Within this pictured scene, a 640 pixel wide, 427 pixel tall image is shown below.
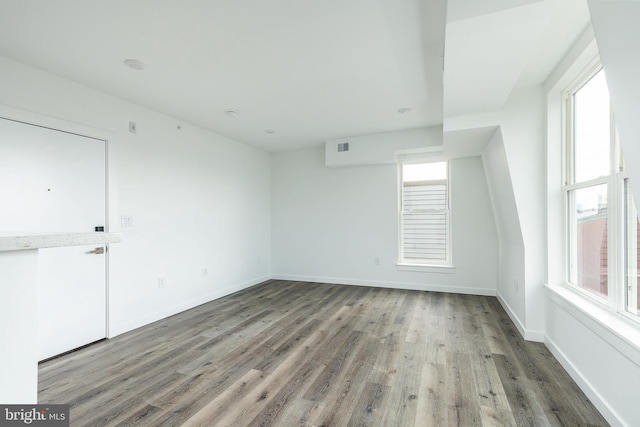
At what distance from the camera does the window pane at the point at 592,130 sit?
206 cm

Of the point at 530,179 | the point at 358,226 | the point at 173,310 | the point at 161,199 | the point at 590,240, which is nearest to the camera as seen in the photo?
→ the point at 590,240

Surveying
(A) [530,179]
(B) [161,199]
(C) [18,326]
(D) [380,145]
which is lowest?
(C) [18,326]

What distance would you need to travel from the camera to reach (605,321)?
1849 mm

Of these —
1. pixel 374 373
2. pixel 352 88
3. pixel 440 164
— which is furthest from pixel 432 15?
pixel 440 164

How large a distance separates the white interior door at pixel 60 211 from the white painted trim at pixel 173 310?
0.48 ft

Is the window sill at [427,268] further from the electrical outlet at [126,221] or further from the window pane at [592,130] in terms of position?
the electrical outlet at [126,221]

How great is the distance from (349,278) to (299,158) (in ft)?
8.23

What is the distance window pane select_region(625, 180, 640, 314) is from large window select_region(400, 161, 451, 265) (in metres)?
3.05

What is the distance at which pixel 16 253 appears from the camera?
76 cm

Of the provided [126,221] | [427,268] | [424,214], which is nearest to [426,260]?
[427,268]

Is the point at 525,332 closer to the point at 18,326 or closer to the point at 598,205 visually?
the point at 598,205

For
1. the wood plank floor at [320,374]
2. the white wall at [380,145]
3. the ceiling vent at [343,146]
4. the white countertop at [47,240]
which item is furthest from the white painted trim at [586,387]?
the ceiling vent at [343,146]

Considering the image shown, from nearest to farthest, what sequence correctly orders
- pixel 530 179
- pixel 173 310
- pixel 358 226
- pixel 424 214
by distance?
pixel 530 179 → pixel 173 310 → pixel 424 214 → pixel 358 226

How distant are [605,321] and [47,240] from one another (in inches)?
110
